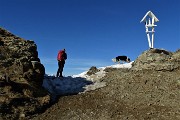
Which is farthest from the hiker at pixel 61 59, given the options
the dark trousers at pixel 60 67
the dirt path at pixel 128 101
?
the dirt path at pixel 128 101

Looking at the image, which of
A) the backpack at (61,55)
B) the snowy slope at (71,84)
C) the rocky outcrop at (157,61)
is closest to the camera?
the snowy slope at (71,84)

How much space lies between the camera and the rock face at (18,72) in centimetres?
1888

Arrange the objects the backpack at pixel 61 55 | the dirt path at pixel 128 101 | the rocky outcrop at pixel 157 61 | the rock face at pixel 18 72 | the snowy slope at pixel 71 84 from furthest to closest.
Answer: the backpack at pixel 61 55 < the rocky outcrop at pixel 157 61 < the snowy slope at pixel 71 84 < the rock face at pixel 18 72 < the dirt path at pixel 128 101

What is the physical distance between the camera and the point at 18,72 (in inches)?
831

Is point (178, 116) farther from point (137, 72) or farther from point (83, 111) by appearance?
point (137, 72)

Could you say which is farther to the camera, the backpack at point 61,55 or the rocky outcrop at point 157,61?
the backpack at point 61,55

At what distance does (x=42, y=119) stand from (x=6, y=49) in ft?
21.5

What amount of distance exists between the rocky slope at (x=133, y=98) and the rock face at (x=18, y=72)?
162 cm

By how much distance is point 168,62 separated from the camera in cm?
2545

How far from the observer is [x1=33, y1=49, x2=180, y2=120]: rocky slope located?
714 inches

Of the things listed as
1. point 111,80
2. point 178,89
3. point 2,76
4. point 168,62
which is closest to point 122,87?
point 111,80

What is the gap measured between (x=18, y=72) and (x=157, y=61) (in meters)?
11.3

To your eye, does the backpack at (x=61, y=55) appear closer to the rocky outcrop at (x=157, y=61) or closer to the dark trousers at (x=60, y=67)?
the dark trousers at (x=60, y=67)

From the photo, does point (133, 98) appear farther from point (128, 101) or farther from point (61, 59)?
point (61, 59)
